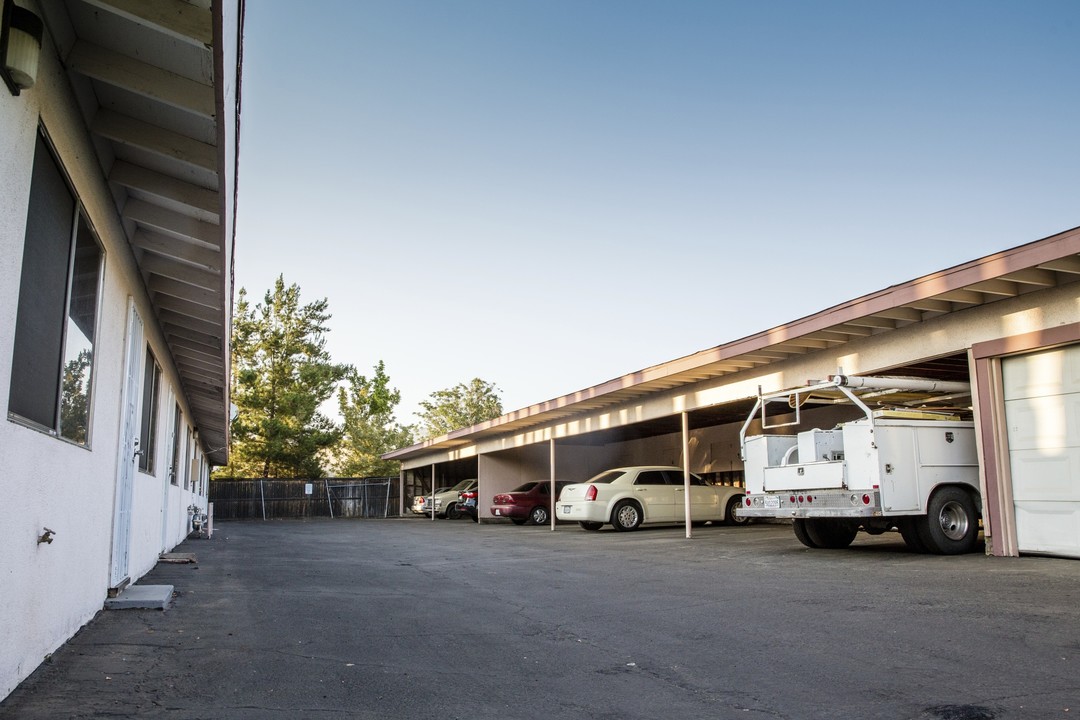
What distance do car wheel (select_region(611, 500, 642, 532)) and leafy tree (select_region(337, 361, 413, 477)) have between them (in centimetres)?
3847

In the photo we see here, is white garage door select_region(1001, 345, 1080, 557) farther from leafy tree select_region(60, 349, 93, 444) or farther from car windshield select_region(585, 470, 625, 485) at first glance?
car windshield select_region(585, 470, 625, 485)

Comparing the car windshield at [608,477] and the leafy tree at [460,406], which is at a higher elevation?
the leafy tree at [460,406]

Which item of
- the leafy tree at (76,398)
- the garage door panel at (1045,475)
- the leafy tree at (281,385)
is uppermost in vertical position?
the leafy tree at (281,385)

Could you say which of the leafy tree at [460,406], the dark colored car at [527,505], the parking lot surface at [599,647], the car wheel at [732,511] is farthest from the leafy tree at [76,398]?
the leafy tree at [460,406]

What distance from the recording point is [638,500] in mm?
19156

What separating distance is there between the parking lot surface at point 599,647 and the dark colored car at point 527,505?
14874 mm

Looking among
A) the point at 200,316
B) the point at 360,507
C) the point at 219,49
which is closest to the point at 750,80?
the point at 200,316

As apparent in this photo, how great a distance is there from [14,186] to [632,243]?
19.4 metres

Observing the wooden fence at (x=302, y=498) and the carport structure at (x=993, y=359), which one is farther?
the wooden fence at (x=302, y=498)

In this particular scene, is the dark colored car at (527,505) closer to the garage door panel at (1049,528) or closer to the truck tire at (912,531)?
the truck tire at (912,531)

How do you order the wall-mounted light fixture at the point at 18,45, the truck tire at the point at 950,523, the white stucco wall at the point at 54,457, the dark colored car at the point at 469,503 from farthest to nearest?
1. the dark colored car at the point at 469,503
2. the truck tire at the point at 950,523
3. the white stucco wall at the point at 54,457
4. the wall-mounted light fixture at the point at 18,45

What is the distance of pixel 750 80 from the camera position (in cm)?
1773

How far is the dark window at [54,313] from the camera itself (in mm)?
3955

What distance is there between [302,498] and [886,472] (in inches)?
1279
